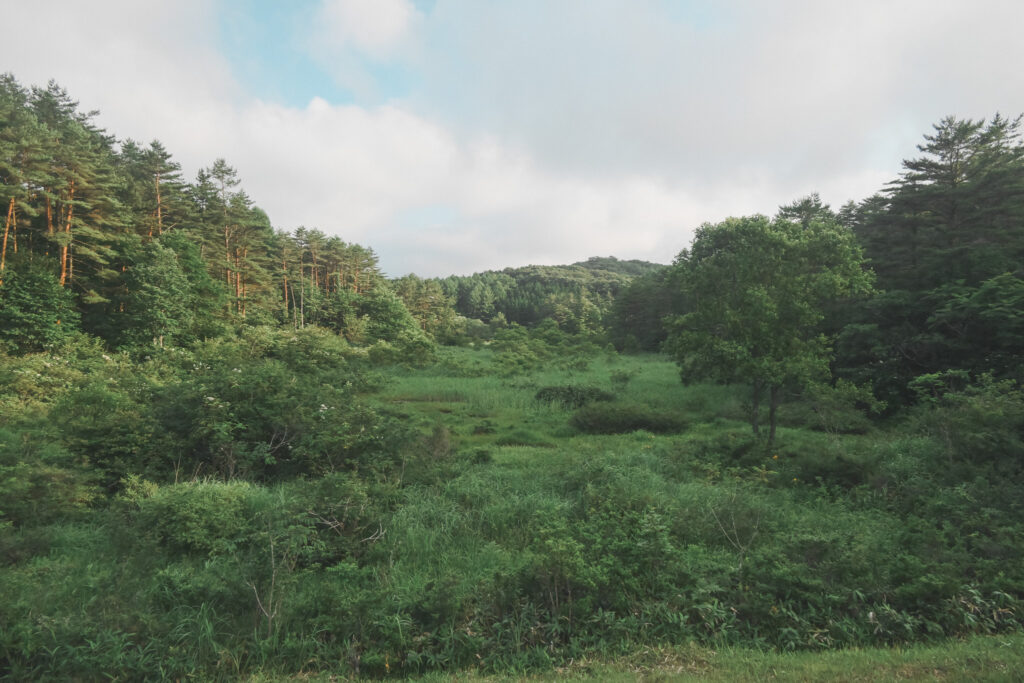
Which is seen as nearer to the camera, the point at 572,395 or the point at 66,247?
the point at 572,395

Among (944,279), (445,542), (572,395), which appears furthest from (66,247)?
(944,279)

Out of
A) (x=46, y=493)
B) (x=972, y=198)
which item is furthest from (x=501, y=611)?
(x=972, y=198)

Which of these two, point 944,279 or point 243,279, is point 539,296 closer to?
point 243,279

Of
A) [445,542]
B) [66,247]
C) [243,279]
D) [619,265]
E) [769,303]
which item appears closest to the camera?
[445,542]

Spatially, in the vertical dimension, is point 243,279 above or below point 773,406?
above

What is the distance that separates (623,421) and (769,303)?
5710 millimetres

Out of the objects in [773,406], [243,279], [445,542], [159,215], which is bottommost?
[445,542]

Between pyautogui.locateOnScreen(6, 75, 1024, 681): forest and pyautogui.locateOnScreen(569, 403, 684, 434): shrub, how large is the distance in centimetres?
10

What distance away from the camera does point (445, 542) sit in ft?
21.5

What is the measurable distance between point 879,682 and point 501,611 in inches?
119

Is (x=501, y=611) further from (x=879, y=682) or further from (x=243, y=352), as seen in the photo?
(x=243, y=352)

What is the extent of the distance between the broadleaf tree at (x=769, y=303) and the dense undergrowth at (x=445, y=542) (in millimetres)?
1551

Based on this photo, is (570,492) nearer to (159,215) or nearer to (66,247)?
(66,247)

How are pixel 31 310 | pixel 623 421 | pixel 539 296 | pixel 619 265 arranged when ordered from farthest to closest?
pixel 619 265, pixel 539 296, pixel 31 310, pixel 623 421
